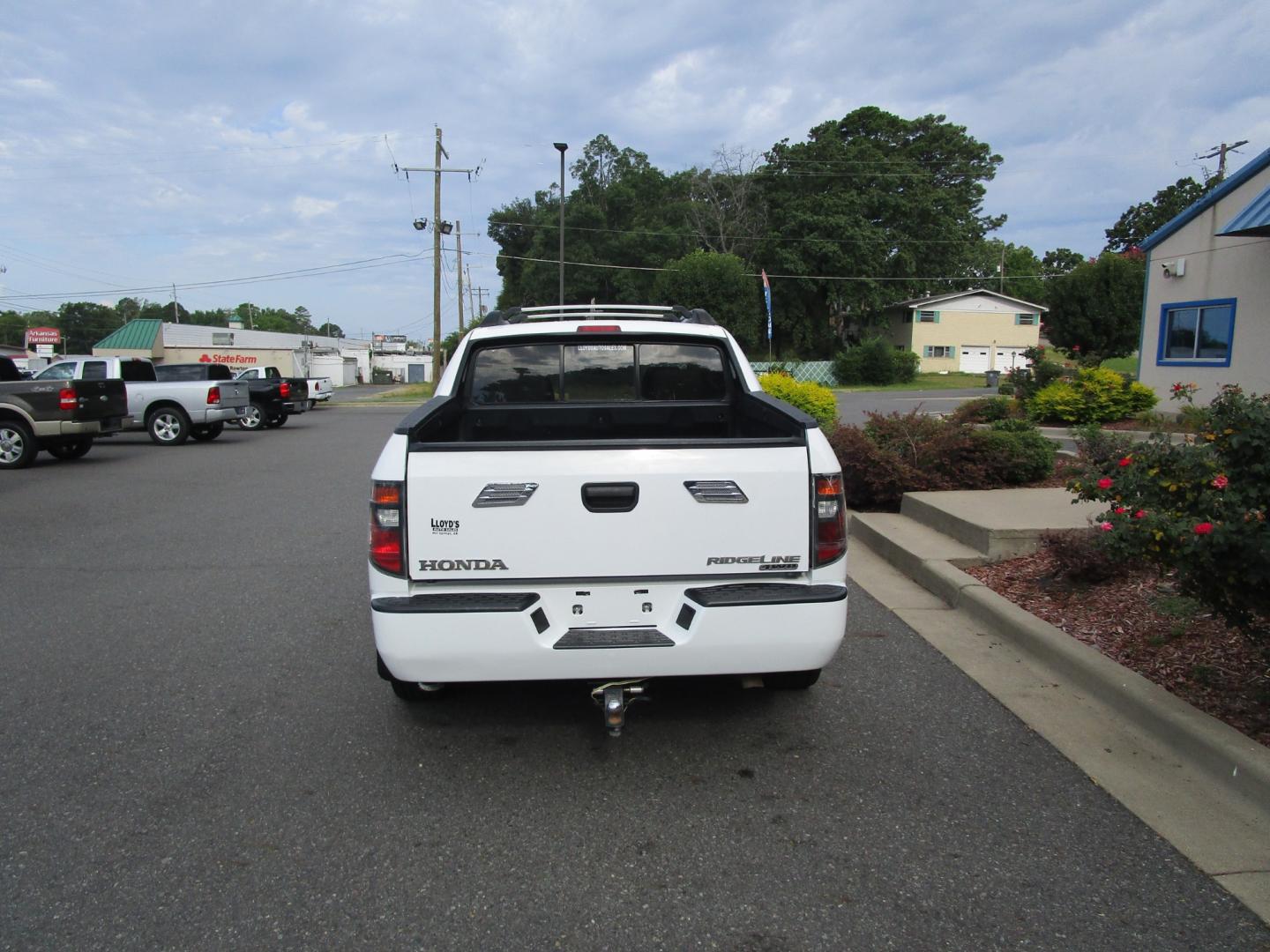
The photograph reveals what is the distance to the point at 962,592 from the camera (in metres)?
5.86

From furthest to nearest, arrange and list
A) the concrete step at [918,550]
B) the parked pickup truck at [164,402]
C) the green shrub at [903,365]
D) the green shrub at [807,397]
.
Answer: the green shrub at [903,365]
the parked pickup truck at [164,402]
the green shrub at [807,397]
the concrete step at [918,550]

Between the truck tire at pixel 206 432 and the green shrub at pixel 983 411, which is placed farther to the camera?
the truck tire at pixel 206 432

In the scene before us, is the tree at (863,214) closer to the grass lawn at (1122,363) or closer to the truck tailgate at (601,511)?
the grass lawn at (1122,363)

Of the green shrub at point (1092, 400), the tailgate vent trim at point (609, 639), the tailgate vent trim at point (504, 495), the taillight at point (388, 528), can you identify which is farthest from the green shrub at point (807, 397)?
the taillight at point (388, 528)

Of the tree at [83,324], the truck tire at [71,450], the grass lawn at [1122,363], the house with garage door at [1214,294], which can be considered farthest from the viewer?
the tree at [83,324]

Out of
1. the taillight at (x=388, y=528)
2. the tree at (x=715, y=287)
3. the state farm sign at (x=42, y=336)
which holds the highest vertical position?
the tree at (x=715, y=287)

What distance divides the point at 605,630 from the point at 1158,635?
3.15 metres

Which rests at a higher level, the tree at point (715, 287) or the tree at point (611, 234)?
the tree at point (611, 234)

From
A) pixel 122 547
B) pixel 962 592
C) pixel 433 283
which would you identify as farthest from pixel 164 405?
pixel 433 283

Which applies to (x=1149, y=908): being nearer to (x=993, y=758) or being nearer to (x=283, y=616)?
(x=993, y=758)

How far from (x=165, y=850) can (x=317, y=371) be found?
7596cm

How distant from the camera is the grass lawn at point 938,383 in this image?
150 feet

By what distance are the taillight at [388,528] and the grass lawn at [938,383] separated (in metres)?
41.3

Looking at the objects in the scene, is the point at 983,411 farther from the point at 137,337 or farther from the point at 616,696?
the point at 137,337
